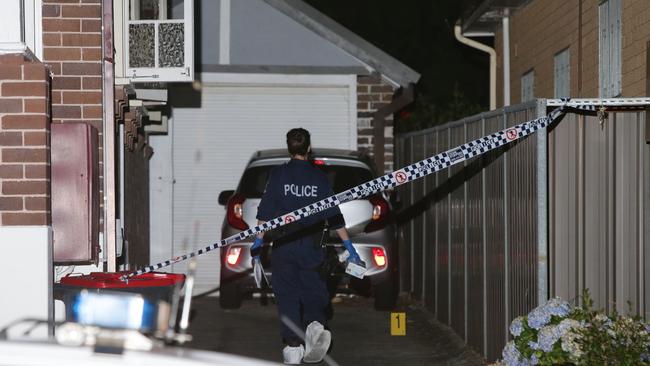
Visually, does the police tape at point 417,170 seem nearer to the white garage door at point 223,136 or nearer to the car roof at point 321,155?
the car roof at point 321,155

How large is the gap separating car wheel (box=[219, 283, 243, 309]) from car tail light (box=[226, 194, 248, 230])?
3.32 feet

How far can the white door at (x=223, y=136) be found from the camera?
17.0 m

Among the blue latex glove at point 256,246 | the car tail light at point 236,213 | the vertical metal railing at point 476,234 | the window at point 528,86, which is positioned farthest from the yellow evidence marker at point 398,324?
the window at point 528,86

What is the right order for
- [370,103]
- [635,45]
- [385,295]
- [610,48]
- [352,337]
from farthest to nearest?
[370,103] < [385,295] < [610,48] < [352,337] < [635,45]

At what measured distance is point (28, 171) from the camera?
8062mm

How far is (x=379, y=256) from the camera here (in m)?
13.1

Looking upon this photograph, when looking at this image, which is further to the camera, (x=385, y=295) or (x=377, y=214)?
(x=385, y=295)

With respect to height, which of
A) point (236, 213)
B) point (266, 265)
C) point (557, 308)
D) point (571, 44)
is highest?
point (571, 44)

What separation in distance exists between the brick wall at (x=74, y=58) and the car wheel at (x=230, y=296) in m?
3.74

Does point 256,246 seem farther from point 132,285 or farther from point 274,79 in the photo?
point 274,79

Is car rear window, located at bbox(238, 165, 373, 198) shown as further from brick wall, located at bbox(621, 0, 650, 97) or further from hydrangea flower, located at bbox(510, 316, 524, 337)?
hydrangea flower, located at bbox(510, 316, 524, 337)

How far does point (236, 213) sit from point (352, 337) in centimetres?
184

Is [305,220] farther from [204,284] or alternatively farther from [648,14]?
[204,284]

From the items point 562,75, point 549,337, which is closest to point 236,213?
point 562,75
